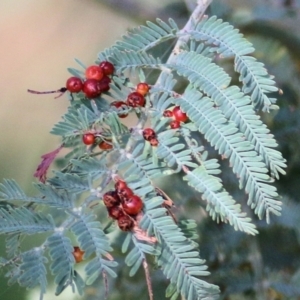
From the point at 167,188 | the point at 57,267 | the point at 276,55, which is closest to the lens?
the point at 57,267

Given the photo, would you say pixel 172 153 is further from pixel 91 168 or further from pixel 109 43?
pixel 109 43

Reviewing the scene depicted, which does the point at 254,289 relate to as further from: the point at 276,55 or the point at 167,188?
the point at 276,55

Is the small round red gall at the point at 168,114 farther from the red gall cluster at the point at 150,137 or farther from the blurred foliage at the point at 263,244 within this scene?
the blurred foliage at the point at 263,244

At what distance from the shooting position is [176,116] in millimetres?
322

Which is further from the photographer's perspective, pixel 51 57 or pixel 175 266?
pixel 51 57

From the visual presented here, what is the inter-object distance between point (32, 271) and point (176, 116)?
15 centimetres

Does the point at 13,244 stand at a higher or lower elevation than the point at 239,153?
lower

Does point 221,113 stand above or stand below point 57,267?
above

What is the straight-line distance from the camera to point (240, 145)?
1.00 feet

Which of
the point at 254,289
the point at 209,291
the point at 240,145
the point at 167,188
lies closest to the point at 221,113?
the point at 240,145

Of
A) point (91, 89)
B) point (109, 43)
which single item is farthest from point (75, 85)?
point (109, 43)

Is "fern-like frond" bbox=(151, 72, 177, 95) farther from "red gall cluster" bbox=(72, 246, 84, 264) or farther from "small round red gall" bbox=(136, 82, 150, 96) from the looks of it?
"red gall cluster" bbox=(72, 246, 84, 264)

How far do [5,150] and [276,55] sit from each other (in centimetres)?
44

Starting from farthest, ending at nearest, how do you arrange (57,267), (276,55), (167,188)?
(276,55) → (167,188) → (57,267)
